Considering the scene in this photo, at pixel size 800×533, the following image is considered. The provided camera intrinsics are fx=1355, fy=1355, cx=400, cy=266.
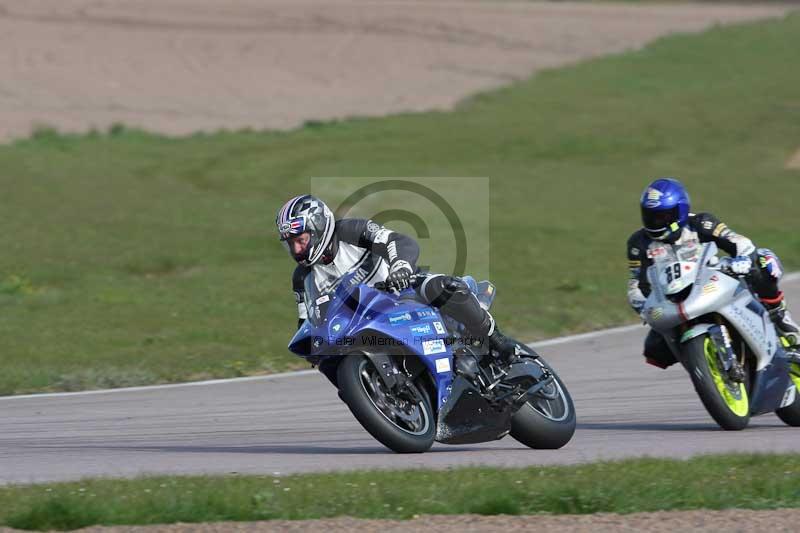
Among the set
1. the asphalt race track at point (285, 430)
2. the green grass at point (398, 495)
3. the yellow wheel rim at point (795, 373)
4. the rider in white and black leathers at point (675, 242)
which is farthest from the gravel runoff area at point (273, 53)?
the green grass at point (398, 495)

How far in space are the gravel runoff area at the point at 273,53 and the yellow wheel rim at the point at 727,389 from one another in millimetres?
25265

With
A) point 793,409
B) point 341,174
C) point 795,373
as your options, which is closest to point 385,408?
point 793,409

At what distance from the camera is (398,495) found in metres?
6.91

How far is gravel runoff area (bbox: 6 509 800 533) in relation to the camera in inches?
247

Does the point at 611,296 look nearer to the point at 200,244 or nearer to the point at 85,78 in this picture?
the point at 200,244

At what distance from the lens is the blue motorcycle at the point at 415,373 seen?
Result: 26.5ft

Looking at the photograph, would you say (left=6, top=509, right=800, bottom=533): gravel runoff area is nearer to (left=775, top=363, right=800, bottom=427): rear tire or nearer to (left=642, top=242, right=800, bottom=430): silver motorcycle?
(left=642, top=242, right=800, bottom=430): silver motorcycle

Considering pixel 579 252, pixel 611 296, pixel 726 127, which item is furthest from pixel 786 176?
pixel 611 296

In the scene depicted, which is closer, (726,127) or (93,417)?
(93,417)

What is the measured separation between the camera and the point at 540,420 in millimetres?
8625

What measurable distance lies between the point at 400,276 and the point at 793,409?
11.2 ft

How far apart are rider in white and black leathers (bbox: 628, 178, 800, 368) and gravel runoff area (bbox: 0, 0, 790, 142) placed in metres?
24.5

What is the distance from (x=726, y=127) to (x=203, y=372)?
23.1 meters

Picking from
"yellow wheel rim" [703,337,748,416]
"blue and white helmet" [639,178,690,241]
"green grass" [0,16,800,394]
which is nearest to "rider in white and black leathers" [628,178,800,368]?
"blue and white helmet" [639,178,690,241]
